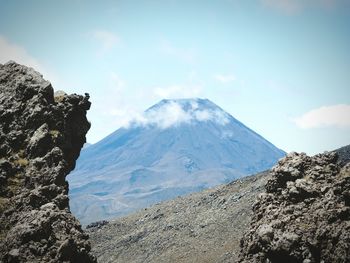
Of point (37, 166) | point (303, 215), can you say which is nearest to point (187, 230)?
point (37, 166)

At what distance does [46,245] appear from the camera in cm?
Answer: 1573

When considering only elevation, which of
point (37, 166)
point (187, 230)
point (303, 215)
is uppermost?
point (37, 166)

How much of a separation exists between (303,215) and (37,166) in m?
12.8

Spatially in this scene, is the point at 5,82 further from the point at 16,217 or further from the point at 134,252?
the point at 134,252

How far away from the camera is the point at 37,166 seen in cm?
1870

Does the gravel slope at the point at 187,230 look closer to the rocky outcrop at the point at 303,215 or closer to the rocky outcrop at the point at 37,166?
the rocky outcrop at the point at 303,215

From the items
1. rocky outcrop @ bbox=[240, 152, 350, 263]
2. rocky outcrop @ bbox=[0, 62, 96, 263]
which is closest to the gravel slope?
→ rocky outcrop @ bbox=[240, 152, 350, 263]

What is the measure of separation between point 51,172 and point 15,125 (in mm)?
3859

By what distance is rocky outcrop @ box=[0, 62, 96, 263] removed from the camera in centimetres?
1573

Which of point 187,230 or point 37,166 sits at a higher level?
point 37,166

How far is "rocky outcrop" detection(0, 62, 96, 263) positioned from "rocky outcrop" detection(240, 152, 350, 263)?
25.9ft

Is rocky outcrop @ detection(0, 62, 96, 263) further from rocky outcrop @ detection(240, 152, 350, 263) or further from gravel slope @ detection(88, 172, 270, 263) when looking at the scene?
gravel slope @ detection(88, 172, 270, 263)

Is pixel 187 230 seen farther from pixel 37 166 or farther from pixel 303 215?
pixel 303 215

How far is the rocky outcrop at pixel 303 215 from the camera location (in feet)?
50.3
